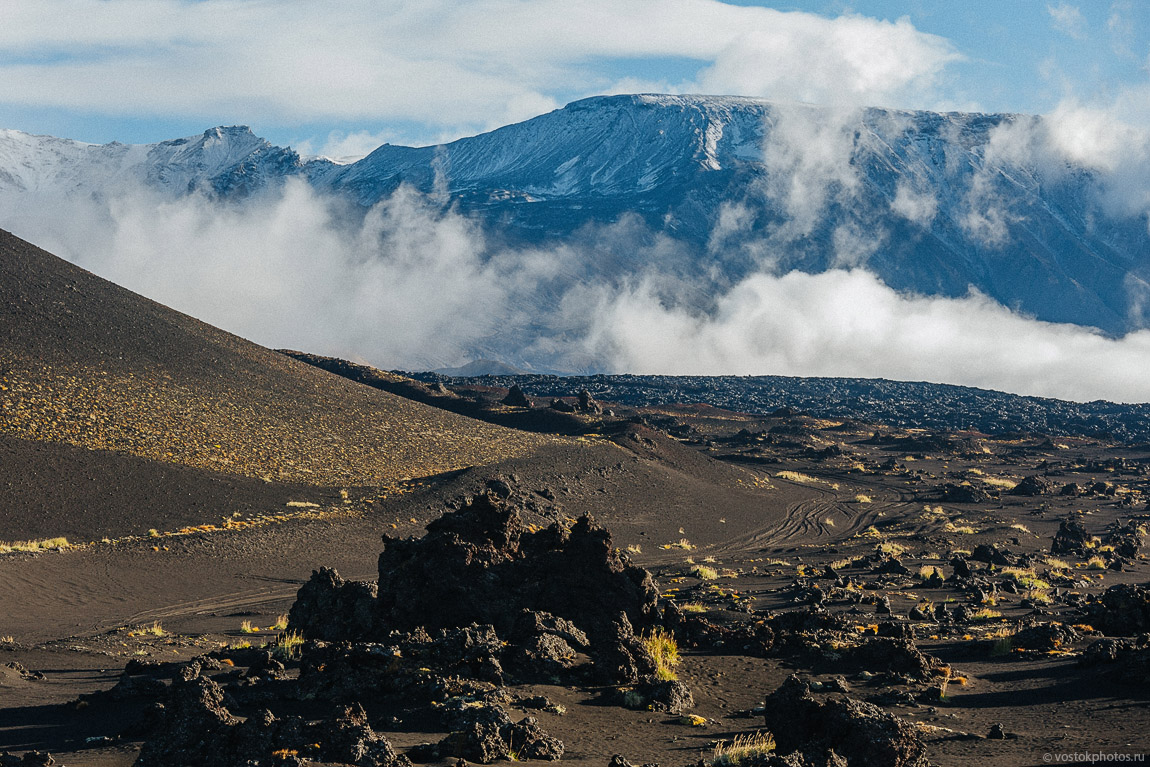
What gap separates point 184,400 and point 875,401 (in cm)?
11321

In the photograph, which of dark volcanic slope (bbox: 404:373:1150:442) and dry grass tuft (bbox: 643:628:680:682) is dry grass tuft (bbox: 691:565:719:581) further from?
dark volcanic slope (bbox: 404:373:1150:442)

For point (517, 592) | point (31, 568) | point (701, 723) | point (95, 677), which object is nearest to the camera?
point (701, 723)

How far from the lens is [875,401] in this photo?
139000 mm

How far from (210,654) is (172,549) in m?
14.8

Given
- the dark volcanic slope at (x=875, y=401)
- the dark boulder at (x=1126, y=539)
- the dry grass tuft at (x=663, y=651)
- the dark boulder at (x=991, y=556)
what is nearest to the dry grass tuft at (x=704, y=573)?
the dark boulder at (x=991, y=556)

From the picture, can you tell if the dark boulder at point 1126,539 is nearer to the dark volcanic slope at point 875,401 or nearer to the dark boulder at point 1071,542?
the dark boulder at point 1071,542

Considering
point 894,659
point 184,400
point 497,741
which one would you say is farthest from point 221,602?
point 184,400

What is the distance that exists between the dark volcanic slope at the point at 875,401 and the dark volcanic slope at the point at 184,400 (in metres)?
61.4

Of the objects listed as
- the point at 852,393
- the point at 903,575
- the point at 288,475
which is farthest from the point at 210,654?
the point at 852,393

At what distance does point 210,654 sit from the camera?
15883 mm

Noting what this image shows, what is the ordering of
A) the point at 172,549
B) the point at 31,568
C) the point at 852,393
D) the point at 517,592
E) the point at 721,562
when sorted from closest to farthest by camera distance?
the point at 517,592 → the point at 31,568 → the point at 172,549 → the point at 721,562 → the point at 852,393

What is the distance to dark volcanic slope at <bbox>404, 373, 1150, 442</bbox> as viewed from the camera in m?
116

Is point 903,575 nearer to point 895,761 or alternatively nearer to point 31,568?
point 895,761

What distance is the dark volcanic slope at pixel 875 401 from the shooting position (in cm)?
11638
